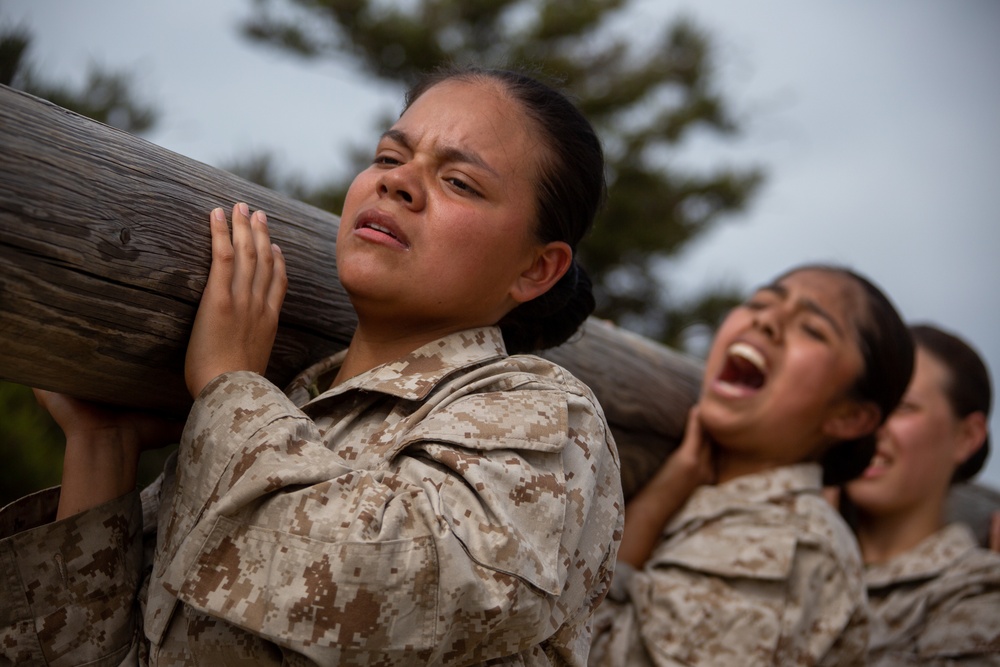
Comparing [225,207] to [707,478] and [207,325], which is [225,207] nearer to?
[207,325]

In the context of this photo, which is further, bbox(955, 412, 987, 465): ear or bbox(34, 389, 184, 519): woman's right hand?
bbox(955, 412, 987, 465): ear

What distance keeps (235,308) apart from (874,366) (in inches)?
85.1

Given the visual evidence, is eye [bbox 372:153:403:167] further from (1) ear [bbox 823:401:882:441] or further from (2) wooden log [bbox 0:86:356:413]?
(1) ear [bbox 823:401:882:441]

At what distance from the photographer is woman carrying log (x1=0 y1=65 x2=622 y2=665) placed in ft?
4.61

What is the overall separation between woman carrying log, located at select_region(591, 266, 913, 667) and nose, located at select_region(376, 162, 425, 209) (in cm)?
143

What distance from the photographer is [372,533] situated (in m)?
1.41

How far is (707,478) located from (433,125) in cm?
173

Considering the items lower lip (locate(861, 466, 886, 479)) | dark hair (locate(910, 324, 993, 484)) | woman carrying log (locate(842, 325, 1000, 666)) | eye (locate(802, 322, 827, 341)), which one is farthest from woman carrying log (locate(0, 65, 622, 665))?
dark hair (locate(910, 324, 993, 484))

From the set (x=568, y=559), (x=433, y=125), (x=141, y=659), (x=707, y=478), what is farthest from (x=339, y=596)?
(x=707, y=478)

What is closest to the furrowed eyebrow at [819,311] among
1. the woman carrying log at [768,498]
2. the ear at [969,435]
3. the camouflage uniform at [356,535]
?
the woman carrying log at [768,498]

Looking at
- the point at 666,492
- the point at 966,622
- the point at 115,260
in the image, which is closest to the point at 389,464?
the point at 115,260

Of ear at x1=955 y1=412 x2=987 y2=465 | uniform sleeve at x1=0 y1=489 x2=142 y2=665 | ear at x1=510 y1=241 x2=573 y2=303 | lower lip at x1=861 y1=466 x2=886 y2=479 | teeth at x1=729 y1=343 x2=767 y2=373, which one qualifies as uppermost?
ear at x1=510 y1=241 x2=573 y2=303

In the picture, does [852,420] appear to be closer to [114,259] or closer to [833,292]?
[833,292]

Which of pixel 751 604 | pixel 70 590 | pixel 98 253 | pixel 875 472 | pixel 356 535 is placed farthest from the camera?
pixel 875 472
